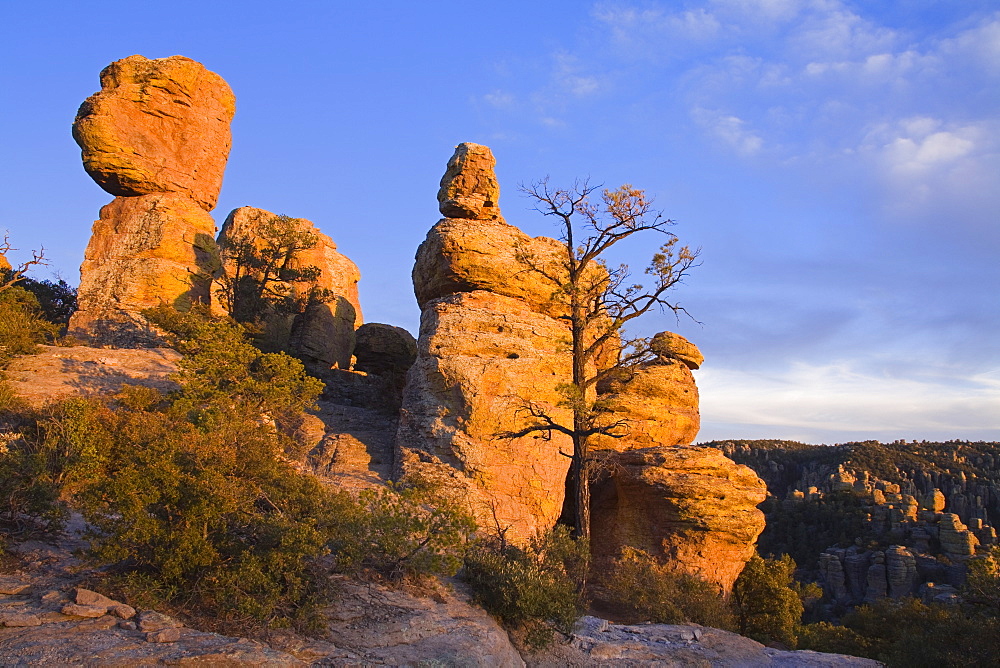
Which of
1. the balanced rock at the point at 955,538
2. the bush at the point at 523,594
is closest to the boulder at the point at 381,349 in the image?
the bush at the point at 523,594

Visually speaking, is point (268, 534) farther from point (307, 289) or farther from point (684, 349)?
point (307, 289)

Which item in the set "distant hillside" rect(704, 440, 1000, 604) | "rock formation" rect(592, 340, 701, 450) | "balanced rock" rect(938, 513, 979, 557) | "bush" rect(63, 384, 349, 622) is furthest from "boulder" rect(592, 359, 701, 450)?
"balanced rock" rect(938, 513, 979, 557)

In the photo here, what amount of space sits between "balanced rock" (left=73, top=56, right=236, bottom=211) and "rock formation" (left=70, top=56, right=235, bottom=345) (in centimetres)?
4

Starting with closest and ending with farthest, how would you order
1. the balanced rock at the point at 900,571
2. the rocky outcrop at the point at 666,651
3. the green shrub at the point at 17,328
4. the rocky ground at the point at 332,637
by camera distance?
the rocky ground at the point at 332,637, the rocky outcrop at the point at 666,651, the green shrub at the point at 17,328, the balanced rock at the point at 900,571

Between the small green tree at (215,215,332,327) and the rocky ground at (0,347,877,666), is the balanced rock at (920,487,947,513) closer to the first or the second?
the rocky ground at (0,347,877,666)

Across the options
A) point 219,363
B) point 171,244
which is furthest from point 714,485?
point 171,244

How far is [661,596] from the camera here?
14719mm

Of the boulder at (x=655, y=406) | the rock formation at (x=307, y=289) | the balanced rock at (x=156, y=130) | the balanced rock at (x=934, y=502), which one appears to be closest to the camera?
the boulder at (x=655, y=406)

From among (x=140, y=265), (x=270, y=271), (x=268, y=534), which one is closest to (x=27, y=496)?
(x=268, y=534)

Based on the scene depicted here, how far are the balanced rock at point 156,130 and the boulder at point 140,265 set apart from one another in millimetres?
956

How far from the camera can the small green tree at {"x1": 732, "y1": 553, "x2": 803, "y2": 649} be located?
57.0 ft

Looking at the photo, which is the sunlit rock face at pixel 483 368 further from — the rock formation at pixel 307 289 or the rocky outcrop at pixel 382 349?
the rock formation at pixel 307 289

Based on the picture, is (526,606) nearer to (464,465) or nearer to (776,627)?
(464,465)

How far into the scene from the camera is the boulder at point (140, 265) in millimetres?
23188
